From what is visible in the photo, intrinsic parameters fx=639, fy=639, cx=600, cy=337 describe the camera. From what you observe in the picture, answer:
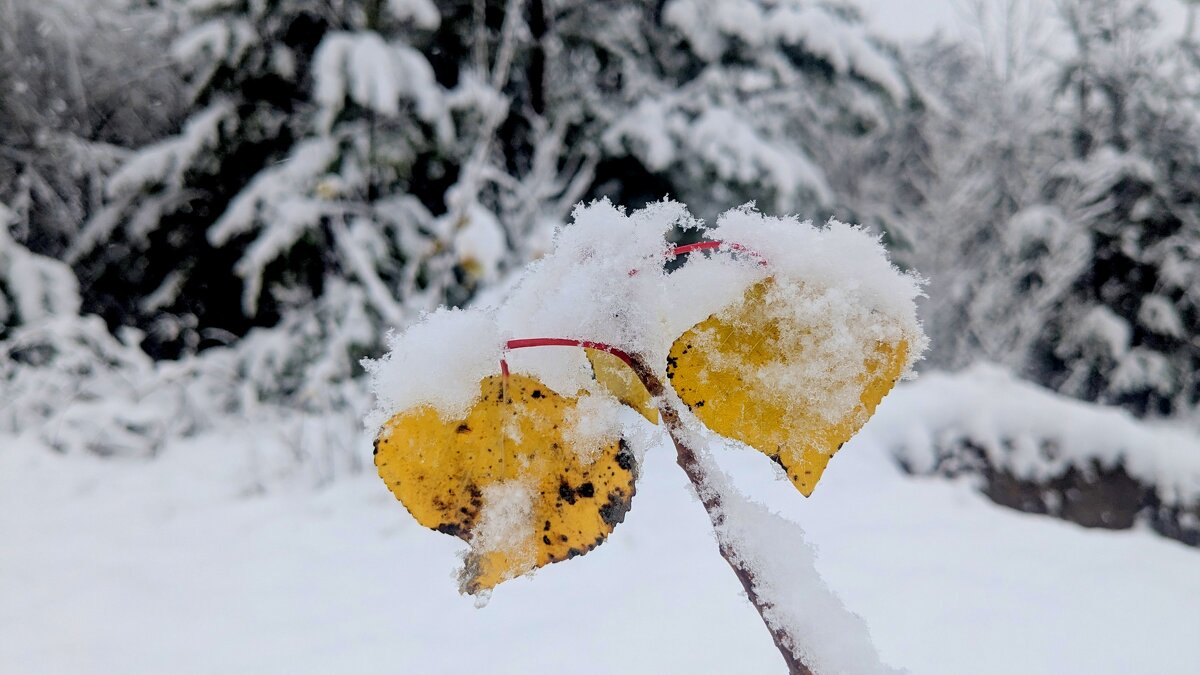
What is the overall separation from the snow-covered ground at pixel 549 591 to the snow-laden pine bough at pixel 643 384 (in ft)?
0.31

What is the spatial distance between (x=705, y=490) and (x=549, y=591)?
0.54 meters

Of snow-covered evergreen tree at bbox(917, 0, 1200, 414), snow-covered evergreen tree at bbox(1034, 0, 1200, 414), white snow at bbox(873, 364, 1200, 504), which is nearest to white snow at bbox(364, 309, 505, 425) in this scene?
white snow at bbox(873, 364, 1200, 504)

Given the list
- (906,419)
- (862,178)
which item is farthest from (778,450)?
(862,178)

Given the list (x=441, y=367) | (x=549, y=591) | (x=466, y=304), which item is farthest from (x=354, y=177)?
(x=441, y=367)

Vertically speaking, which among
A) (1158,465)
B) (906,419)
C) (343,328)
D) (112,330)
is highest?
(1158,465)

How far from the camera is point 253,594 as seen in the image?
75 cm

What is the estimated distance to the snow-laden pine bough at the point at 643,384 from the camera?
21 cm

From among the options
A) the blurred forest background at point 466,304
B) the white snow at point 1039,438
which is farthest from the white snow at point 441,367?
the white snow at point 1039,438

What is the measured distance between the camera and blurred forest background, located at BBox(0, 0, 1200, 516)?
190cm

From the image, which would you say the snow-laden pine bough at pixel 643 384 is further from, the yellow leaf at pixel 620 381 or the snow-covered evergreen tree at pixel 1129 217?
the snow-covered evergreen tree at pixel 1129 217

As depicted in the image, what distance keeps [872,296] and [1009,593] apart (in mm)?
617

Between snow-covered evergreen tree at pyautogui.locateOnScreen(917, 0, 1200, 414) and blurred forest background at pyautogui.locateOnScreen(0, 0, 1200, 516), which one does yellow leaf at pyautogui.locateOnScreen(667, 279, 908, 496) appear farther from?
snow-covered evergreen tree at pyautogui.locateOnScreen(917, 0, 1200, 414)

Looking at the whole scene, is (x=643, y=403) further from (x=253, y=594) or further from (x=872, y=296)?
(x=253, y=594)

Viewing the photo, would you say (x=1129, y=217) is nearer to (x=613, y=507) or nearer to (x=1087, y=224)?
(x=1087, y=224)
